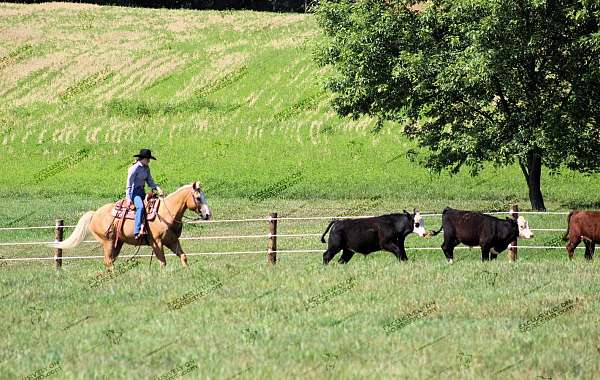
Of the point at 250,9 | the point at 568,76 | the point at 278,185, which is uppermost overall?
the point at 250,9

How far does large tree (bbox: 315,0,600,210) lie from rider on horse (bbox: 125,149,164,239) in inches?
609

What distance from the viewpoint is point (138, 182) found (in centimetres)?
2220

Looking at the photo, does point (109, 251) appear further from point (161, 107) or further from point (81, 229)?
point (161, 107)

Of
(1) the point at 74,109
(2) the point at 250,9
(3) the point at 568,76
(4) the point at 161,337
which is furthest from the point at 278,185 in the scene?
(2) the point at 250,9

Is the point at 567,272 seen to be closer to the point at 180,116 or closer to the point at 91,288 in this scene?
the point at 91,288

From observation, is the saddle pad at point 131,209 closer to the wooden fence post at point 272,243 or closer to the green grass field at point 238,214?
the green grass field at point 238,214

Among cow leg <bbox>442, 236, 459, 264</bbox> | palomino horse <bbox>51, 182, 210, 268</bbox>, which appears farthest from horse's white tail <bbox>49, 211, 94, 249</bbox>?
cow leg <bbox>442, 236, 459, 264</bbox>

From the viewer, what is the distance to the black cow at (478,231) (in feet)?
76.0

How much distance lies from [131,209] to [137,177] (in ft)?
3.20

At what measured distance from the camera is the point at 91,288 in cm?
1911

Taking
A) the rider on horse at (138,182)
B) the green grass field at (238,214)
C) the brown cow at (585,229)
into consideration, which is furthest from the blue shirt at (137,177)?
the brown cow at (585,229)

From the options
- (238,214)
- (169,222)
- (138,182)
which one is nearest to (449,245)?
(169,222)

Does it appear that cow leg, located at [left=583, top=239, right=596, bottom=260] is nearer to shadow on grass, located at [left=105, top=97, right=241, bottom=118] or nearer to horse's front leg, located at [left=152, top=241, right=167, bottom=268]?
horse's front leg, located at [left=152, top=241, right=167, bottom=268]

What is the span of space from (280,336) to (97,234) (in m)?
10.8
